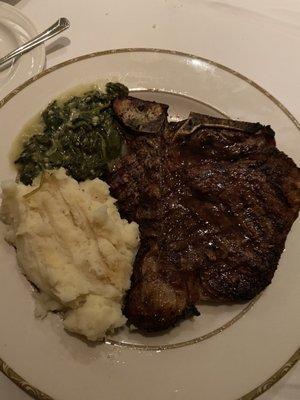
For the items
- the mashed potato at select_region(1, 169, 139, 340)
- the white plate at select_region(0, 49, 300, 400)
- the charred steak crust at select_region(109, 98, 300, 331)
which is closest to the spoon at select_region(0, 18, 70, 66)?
the white plate at select_region(0, 49, 300, 400)

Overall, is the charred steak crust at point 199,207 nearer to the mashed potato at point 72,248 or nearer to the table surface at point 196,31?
the mashed potato at point 72,248

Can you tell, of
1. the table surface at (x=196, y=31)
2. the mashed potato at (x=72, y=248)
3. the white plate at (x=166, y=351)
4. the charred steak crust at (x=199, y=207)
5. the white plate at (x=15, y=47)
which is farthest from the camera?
the table surface at (x=196, y=31)

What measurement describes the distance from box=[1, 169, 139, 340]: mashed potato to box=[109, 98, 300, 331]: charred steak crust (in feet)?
0.54

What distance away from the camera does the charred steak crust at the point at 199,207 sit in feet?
11.5

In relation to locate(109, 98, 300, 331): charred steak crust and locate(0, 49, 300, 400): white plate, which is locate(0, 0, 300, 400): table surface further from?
locate(0, 49, 300, 400): white plate

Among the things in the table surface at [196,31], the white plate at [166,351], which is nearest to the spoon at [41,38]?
the table surface at [196,31]

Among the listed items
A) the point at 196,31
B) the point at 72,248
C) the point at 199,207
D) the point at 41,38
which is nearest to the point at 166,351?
the point at 72,248

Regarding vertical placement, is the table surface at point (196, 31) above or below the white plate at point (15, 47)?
above

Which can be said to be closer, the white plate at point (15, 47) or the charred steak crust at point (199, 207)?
the charred steak crust at point (199, 207)

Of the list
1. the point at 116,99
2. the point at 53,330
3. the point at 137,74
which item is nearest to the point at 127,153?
the point at 116,99

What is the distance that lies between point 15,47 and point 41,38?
1.01ft

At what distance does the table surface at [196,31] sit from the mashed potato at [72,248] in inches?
76.4

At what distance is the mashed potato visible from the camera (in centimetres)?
333

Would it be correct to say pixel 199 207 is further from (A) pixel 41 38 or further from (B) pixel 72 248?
(A) pixel 41 38
